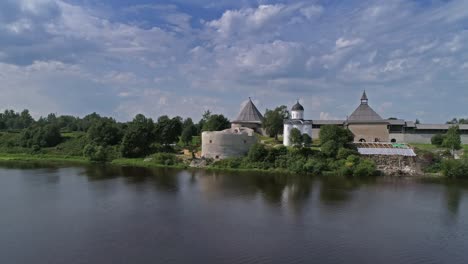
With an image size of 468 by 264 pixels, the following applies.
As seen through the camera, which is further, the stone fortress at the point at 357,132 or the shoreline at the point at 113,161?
the stone fortress at the point at 357,132

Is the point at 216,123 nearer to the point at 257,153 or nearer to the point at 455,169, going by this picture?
the point at 257,153

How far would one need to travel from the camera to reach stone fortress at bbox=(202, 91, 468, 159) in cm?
2417

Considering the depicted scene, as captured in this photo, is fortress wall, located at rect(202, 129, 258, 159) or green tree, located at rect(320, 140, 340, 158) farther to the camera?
fortress wall, located at rect(202, 129, 258, 159)

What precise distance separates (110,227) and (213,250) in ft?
11.7

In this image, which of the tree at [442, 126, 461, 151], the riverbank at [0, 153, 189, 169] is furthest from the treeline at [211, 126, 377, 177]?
the tree at [442, 126, 461, 151]

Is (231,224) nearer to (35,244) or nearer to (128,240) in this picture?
(128,240)

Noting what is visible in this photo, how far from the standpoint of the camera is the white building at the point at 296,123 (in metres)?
26.3

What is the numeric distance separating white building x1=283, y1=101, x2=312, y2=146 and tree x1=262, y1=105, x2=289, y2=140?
1.67 meters

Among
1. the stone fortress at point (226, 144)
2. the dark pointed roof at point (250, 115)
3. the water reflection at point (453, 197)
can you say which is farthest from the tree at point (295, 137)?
the water reflection at point (453, 197)

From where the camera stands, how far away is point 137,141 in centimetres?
2670

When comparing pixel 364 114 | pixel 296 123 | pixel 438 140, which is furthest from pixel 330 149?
pixel 438 140

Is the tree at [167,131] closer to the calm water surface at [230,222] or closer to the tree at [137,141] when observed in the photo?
the tree at [137,141]

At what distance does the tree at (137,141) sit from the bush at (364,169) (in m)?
16.3

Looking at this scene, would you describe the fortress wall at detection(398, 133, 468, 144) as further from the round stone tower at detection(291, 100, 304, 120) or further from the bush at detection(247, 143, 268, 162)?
the bush at detection(247, 143, 268, 162)
